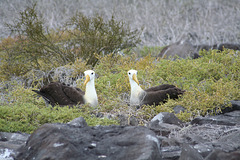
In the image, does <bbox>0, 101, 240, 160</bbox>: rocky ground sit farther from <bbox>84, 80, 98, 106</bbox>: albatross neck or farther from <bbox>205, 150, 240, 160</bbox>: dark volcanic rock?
<bbox>84, 80, 98, 106</bbox>: albatross neck

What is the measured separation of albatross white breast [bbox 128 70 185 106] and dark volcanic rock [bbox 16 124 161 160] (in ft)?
9.25

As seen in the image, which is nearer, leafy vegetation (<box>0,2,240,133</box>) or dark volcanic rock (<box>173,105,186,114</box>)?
leafy vegetation (<box>0,2,240,133</box>)

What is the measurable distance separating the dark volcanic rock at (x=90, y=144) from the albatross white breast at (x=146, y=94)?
2820 mm

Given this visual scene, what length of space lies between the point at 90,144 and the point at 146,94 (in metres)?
3.18

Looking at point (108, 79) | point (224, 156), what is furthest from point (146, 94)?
point (224, 156)

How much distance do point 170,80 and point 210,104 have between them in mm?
2166

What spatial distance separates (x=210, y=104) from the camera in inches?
220

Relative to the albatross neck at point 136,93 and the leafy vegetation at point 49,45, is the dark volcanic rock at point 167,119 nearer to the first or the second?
the albatross neck at point 136,93

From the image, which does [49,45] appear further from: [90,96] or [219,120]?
[219,120]

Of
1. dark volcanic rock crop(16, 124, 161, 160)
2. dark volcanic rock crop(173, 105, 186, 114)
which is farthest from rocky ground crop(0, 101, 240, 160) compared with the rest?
dark volcanic rock crop(173, 105, 186, 114)

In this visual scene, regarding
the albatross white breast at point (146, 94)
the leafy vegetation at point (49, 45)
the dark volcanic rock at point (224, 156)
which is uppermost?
the leafy vegetation at point (49, 45)

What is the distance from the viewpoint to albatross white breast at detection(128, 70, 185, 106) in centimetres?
592

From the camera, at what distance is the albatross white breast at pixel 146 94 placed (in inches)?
233

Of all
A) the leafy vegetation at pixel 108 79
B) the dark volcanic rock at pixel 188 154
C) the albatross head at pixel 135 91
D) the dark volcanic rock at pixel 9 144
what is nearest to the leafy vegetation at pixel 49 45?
the leafy vegetation at pixel 108 79
